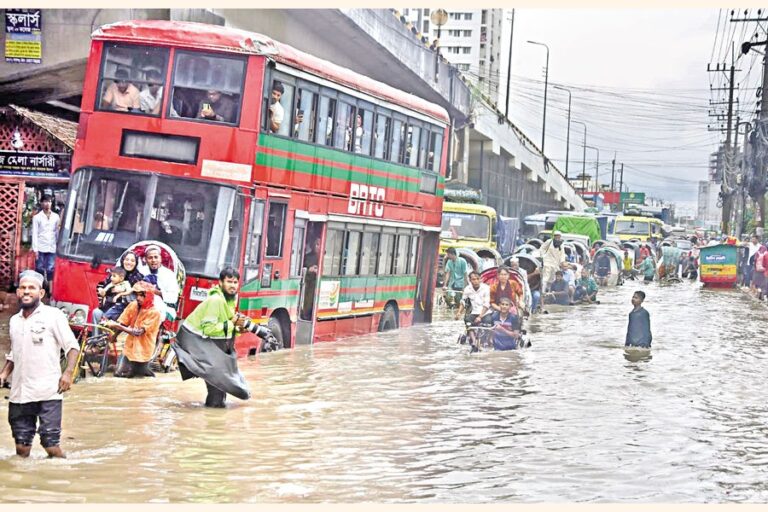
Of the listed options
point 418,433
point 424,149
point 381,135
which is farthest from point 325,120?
point 418,433

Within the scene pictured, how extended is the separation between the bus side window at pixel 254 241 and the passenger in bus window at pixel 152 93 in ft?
5.37

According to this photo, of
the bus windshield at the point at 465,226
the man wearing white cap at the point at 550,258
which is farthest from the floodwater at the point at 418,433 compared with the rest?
the bus windshield at the point at 465,226

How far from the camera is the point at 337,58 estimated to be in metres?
29.8

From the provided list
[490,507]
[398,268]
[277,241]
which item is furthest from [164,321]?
[398,268]

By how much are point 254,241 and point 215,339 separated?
3.82 metres

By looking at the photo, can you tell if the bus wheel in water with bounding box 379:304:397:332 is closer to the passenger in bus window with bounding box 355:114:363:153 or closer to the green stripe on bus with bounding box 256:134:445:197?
the green stripe on bus with bounding box 256:134:445:197

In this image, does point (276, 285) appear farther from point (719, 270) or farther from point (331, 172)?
point (719, 270)

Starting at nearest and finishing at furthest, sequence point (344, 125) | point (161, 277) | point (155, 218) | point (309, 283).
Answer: point (161, 277)
point (155, 218)
point (309, 283)
point (344, 125)

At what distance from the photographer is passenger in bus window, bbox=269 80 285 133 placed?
15883mm

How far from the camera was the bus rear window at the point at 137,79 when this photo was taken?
1536 centimetres

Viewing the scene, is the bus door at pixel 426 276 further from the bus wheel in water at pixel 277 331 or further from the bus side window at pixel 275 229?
the bus side window at pixel 275 229

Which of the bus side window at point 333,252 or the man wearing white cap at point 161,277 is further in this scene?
the bus side window at point 333,252

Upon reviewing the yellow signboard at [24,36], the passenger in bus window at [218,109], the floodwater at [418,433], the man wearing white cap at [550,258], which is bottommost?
the floodwater at [418,433]

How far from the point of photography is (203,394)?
13.6m
